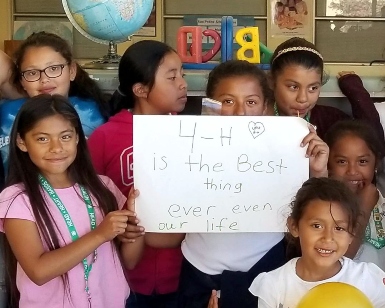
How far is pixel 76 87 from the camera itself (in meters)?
1.64

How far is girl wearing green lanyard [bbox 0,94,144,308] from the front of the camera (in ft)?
3.99

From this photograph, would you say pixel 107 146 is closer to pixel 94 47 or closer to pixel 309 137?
pixel 309 137

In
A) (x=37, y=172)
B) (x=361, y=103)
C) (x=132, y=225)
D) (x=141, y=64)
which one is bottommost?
(x=132, y=225)

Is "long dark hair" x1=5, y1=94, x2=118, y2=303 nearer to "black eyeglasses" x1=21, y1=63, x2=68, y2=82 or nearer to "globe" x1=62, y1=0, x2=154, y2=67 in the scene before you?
"black eyeglasses" x1=21, y1=63, x2=68, y2=82

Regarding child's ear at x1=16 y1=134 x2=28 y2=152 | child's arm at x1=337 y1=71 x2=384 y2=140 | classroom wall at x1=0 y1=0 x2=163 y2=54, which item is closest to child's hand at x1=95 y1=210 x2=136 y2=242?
child's ear at x1=16 y1=134 x2=28 y2=152

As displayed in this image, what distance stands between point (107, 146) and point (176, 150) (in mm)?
301

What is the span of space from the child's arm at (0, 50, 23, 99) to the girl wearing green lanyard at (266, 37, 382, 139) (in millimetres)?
723

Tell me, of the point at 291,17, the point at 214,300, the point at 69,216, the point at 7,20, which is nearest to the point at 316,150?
the point at 214,300

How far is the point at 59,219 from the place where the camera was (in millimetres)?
1263

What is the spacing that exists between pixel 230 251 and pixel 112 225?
335 millimetres

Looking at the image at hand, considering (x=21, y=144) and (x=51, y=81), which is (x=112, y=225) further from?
(x=51, y=81)

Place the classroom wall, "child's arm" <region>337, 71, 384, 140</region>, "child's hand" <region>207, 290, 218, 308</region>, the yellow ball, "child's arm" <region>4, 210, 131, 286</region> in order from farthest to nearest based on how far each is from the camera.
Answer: the classroom wall → "child's arm" <region>337, 71, 384, 140</region> → "child's hand" <region>207, 290, 218, 308</region> → "child's arm" <region>4, 210, 131, 286</region> → the yellow ball

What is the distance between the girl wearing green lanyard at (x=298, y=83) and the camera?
4.99 feet

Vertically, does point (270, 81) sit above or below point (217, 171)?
above
